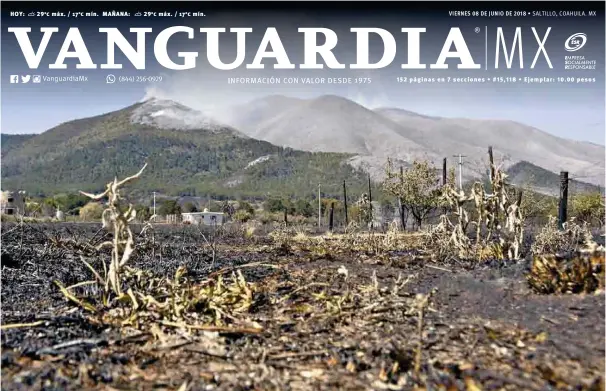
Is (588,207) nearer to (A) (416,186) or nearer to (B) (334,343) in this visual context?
(A) (416,186)

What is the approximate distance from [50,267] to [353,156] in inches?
5157

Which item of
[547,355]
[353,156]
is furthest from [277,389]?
[353,156]

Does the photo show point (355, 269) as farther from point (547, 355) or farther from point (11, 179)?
point (11, 179)

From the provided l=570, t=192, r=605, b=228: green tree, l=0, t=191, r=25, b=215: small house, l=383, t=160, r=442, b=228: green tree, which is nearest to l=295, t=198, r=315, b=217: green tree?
l=0, t=191, r=25, b=215: small house

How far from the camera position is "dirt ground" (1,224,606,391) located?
471 centimetres

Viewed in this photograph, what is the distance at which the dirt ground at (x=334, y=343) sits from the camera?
471cm

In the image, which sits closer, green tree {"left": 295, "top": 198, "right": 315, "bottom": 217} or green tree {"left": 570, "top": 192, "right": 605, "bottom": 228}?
green tree {"left": 570, "top": 192, "right": 605, "bottom": 228}

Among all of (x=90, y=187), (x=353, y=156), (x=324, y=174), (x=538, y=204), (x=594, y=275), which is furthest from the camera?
(x=353, y=156)

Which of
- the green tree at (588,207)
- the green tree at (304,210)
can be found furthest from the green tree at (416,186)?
the green tree at (304,210)

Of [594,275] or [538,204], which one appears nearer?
[594,275]

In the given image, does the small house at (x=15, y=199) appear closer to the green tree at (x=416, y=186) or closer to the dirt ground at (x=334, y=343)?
the dirt ground at (x=334, y=343)

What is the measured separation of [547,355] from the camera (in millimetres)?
5152

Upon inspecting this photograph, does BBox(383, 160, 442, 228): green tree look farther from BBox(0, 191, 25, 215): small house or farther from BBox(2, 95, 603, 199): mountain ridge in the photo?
BBox(2, 95, 603, 199): mountain ridge

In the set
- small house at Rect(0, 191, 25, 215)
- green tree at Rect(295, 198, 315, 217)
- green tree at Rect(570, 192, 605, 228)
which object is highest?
small house at Rect(0, 191, 25, 215)
